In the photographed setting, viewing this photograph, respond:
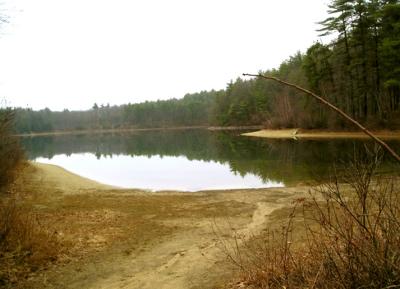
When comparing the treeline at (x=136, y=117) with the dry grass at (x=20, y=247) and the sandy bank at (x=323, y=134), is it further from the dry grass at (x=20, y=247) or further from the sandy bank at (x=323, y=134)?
the dry grass at (x=20, y=247)

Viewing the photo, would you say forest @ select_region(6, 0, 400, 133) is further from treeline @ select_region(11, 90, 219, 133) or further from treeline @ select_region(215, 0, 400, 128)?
treeline @ select_region(11, 90, 219, 133)

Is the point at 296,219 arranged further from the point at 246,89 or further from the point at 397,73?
the point at 246,89

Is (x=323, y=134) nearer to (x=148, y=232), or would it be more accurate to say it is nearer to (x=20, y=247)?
(x=148, y=232)

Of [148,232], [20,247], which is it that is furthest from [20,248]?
[148,232]

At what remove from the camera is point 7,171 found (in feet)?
57.8

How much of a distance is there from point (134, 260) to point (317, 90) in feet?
167

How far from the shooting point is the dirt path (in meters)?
6.81

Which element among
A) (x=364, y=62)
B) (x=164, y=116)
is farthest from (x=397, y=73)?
(x=164, y=116)

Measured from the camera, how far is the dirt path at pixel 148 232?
6.81 m

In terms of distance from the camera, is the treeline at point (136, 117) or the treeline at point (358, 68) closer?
the treeline at point (358, 68)

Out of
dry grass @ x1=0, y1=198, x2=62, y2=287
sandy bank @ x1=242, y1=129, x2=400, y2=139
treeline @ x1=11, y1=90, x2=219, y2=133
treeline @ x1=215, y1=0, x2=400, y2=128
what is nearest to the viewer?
dry grass @ x1=0, y1=198, x2=62, y2=287

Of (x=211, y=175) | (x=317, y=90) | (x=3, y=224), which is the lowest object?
(x=211, y=175)

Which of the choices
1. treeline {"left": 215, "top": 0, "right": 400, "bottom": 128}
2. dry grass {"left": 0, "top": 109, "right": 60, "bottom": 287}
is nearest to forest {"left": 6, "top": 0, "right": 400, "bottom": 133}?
treeline {"left": 215, "top": 0, "right": 400, "bottom": 128}

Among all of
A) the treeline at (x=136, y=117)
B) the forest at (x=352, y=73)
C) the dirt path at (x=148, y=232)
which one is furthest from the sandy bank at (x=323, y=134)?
the treeline at (x=136, y=117)
